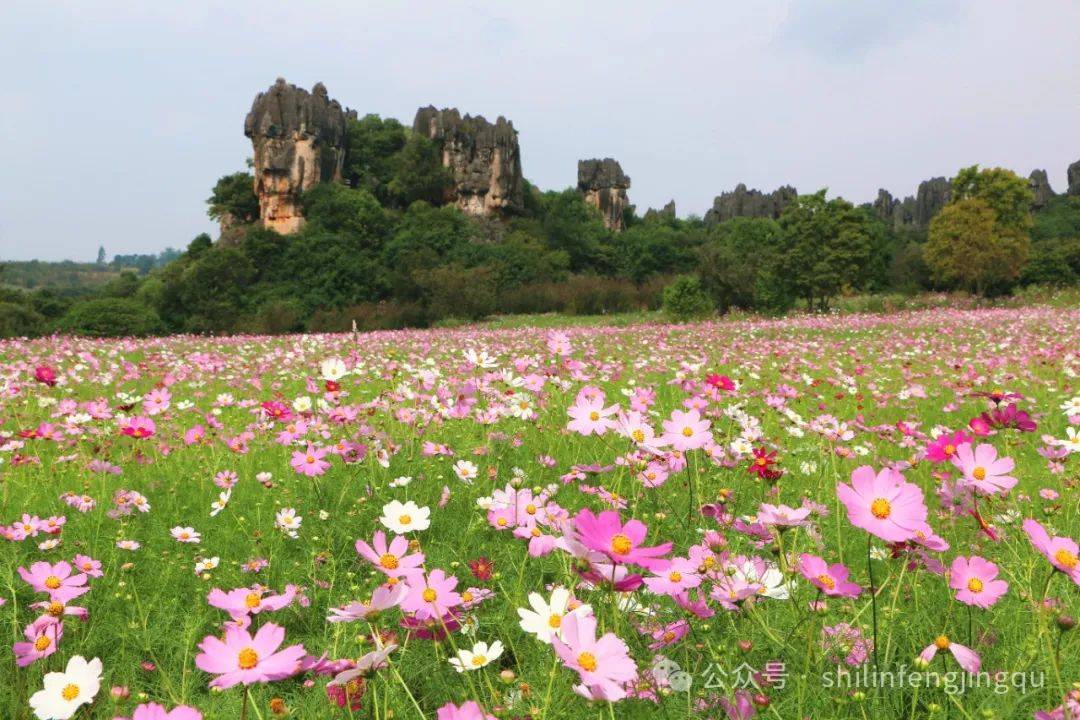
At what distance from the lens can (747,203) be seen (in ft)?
310

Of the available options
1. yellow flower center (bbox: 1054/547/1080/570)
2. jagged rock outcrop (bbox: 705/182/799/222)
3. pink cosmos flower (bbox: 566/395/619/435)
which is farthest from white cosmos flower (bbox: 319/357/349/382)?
jagged rock outcrop (bbox: 705/182/799/222)

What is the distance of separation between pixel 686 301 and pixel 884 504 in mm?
19867

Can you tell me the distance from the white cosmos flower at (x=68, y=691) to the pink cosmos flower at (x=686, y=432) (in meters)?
1.11

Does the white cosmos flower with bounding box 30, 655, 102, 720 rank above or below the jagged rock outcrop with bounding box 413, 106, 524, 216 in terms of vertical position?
below

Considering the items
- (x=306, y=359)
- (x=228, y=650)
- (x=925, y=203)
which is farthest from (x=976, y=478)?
(x=925, y=203)

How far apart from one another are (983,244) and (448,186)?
37.0 meters

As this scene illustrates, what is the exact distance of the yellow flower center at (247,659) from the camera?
80 cm

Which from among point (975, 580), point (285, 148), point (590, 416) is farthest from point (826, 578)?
point (285, 148)

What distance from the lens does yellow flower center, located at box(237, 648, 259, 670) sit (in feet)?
2.64

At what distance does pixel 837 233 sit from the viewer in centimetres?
2675

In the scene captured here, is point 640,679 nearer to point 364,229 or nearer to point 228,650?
point 228,650

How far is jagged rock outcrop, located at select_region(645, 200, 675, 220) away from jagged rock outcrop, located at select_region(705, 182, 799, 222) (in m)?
9.21

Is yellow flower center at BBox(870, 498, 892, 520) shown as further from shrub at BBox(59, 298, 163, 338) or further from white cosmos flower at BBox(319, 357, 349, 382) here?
shrub at BBox(59, 298, 163, 338)

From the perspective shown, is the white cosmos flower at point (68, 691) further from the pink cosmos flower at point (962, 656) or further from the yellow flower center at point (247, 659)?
the pink cosmos flower at point (962, 656)
